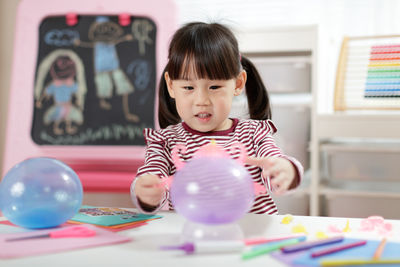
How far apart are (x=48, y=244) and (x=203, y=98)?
41 centimetres

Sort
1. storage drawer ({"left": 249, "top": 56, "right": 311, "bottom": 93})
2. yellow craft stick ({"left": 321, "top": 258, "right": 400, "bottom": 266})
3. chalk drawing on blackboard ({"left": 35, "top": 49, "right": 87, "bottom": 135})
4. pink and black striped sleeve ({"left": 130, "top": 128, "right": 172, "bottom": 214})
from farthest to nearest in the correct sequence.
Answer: storage drawer ({"left": 249, "top": 56, "right": 311, "bottom": 93})
chalk drawing on blackboard ({"left": 35, "top": 49, "right": 87, "bottom": 135})
pink and black striped sleeve ({"left": 130, "top": 128, "right": 172, "bottom": 214})
yellow craft stick ({"left": 321, "top": 258, "right": 400, "bottom": 266})

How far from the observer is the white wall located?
7.20 feet

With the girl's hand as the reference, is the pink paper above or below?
below

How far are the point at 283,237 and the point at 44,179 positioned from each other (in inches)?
13.2

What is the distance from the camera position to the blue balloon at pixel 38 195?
567mm

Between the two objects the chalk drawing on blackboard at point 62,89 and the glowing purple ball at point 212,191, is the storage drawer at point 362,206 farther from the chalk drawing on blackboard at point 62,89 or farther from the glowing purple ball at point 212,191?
the glowing purple ball at point 212,191

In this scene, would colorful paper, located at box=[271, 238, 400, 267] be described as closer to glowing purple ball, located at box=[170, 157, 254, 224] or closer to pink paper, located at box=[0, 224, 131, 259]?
glowing purple ball, located at box=[170, 157, 254, 224]

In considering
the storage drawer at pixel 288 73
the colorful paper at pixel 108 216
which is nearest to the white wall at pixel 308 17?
the storage drawer at pixel 288 73

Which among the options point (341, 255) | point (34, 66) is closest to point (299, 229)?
point (341, 255)

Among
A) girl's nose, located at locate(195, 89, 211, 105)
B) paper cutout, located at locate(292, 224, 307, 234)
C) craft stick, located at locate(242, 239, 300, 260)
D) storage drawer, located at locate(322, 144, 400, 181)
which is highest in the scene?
girl's nose, located at locate(195, 89, 211, 105)

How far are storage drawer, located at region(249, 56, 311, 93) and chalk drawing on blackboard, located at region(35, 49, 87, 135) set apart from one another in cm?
87

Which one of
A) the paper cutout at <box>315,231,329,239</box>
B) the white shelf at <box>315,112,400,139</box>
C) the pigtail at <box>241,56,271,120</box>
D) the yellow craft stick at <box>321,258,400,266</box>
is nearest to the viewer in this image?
the yellow craft stick at <box>321,258,400,266</box>

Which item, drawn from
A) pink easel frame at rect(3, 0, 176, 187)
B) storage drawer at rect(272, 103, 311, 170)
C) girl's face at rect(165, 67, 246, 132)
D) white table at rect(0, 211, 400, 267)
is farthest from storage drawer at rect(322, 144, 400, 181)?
white table at rect(0, 211, 400, 267)

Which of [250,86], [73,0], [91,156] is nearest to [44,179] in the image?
[250,86]
